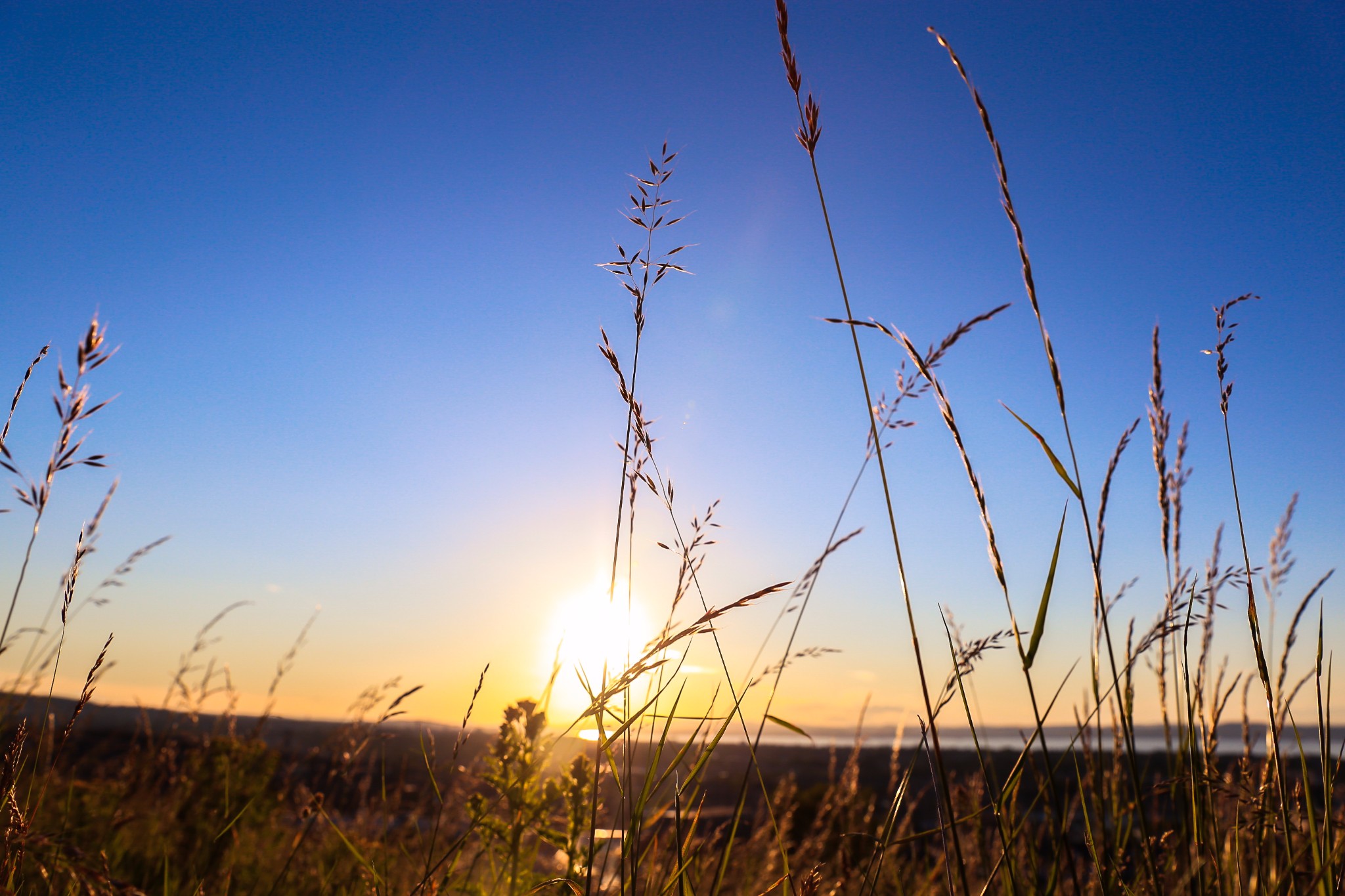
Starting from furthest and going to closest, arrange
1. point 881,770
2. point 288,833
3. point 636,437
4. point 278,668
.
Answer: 1. point 881,770
2. point 288,833
3. point 278,668
4. point 636,437

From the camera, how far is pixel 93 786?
356cm

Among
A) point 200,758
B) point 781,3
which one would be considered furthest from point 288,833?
point 781,3

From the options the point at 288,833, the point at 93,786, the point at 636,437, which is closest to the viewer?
the point at 636,437

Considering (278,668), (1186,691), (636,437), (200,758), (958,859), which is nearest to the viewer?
(958,859)

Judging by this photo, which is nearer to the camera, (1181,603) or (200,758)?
(1181,603)

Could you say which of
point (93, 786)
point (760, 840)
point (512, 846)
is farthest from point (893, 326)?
point (93, 786)

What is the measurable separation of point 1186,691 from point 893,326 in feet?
2.88

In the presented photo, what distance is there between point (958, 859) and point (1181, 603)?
688mm

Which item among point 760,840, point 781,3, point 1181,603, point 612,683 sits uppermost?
point 781,3

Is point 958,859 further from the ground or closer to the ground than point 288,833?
further from the ground

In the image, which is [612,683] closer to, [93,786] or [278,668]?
[278,668]

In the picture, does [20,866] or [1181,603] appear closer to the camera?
[20,866]

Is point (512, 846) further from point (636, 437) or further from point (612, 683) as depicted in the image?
point (636, 437)

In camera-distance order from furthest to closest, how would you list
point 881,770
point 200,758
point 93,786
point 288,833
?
point 881,770, point 288,833, point 200,758, point 93,786
